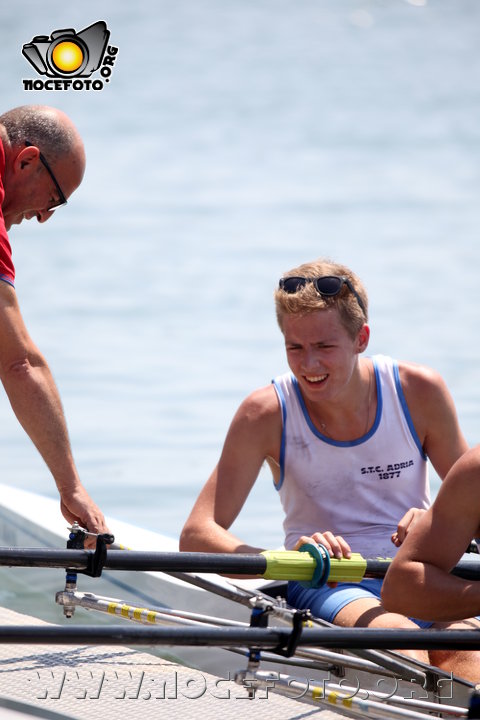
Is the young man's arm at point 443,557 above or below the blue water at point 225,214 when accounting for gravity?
below

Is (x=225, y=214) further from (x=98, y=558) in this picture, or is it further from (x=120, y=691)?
(x=98, y=558)

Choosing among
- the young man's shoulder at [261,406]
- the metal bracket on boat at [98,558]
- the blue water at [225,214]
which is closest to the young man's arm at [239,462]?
the young man's shoulder at [261,406]

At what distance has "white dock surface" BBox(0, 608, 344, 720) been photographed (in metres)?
2.48

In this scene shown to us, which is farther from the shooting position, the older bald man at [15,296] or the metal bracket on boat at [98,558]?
the older bald man at [15,296]

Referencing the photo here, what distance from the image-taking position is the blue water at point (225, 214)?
8648mm

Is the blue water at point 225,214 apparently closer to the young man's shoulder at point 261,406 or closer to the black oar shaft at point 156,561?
the young man's shoulder at point 261,406

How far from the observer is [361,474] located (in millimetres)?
2936

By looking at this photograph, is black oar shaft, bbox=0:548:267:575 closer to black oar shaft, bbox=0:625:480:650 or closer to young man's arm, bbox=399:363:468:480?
black oar shaft, bbox=0:625:480:650

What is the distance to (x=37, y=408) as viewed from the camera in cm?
265

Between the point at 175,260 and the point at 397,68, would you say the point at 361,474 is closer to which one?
the point at 175,260

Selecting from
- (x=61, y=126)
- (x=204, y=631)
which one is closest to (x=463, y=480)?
(x=204, y=631)

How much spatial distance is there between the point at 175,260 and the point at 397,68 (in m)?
7.42

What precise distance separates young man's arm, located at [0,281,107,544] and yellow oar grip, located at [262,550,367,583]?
0.42 m

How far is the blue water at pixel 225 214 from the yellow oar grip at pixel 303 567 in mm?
3609
